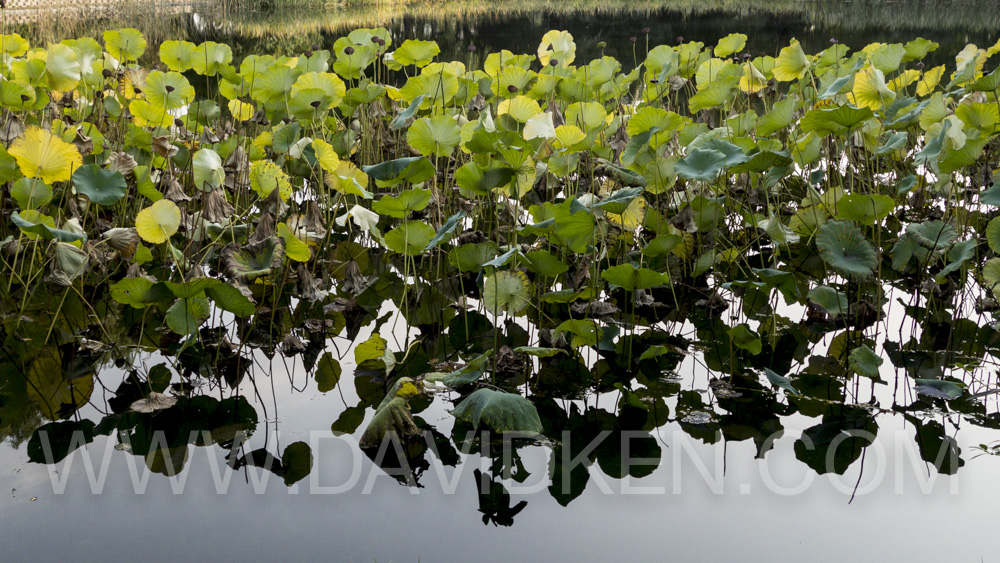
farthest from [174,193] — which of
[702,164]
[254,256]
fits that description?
[702,164]

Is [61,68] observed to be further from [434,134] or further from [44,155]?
[434,134]

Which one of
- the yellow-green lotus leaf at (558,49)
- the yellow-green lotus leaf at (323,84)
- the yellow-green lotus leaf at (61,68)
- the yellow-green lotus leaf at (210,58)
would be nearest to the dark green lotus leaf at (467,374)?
the yellow-green lotus leaf at (323,84)

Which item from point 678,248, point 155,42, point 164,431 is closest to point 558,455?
point 164,431

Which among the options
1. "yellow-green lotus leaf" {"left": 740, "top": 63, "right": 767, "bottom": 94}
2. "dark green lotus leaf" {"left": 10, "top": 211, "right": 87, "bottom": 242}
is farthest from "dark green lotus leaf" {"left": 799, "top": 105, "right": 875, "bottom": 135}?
"dark green lotus leaf" {"left": 10, "top": 211, "right": 87, "bottom": 242}

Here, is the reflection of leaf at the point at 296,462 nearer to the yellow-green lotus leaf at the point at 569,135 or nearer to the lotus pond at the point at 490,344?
the lotus pond at the point at 490,344

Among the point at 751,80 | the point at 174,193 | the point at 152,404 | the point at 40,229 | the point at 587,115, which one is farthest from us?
the point at 751,80

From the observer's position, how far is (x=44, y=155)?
1800mm

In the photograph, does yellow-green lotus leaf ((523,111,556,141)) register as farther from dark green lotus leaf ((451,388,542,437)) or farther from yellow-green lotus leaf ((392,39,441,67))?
dark green lotus leaf ((451,388,542,437))

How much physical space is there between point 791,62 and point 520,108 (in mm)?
962

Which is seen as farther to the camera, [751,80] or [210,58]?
[751,80]

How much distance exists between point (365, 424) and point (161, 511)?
37 centimetres

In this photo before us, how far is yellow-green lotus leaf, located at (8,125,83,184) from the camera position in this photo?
175 cm

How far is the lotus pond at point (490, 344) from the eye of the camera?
4.05ft

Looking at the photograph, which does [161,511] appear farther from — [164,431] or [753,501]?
[753,501]
